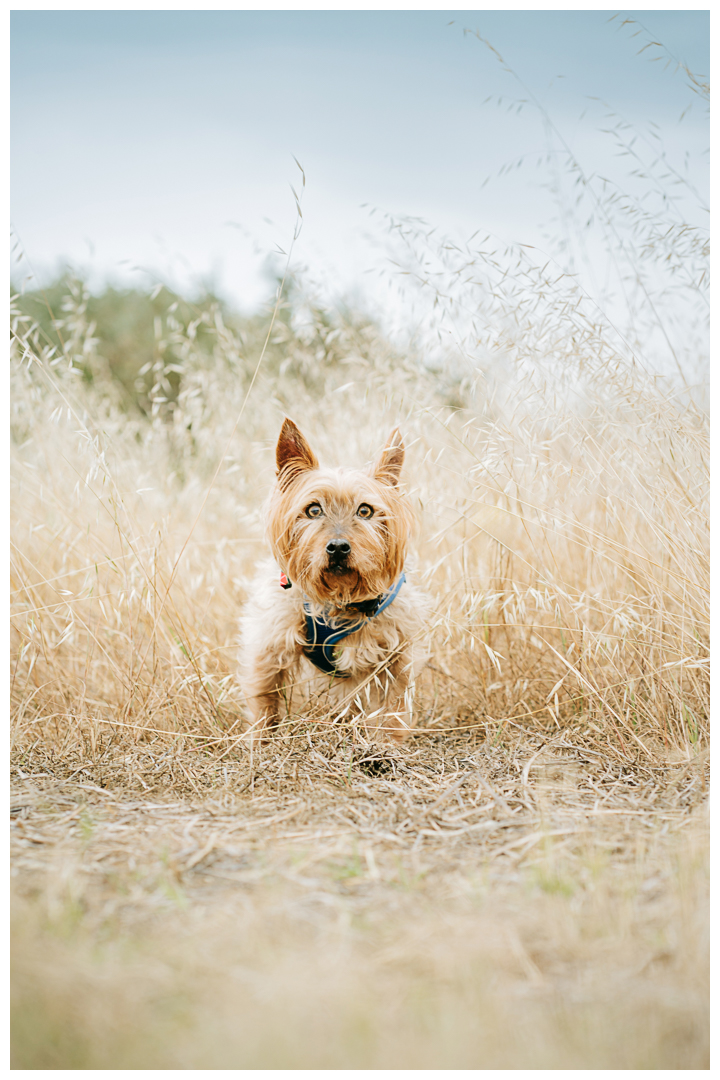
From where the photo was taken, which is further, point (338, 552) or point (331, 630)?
point (331, 630)

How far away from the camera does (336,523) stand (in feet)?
8.77

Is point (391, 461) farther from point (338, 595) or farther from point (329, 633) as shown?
point (329, 633)

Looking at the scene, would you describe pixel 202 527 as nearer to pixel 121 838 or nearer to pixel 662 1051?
pixel 121 838

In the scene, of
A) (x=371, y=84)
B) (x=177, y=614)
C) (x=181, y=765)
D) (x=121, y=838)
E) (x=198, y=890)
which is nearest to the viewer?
(x=198, y=890)

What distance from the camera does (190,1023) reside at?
1.20m

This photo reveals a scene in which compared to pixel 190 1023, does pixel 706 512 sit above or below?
above

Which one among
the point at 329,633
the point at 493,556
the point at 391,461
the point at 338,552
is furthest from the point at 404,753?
the point at 391,461

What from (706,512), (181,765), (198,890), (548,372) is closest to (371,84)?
(548,372)

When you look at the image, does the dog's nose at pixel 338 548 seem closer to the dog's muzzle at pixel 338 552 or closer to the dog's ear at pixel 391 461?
the dog's muzzle at pixel 338 552

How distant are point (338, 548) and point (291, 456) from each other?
0.47 metres

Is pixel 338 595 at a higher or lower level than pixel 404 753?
higher

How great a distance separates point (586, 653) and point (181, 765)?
1578mm

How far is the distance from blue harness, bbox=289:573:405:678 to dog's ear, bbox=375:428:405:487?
1.45ft

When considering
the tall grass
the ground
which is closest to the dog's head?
the tall grass
